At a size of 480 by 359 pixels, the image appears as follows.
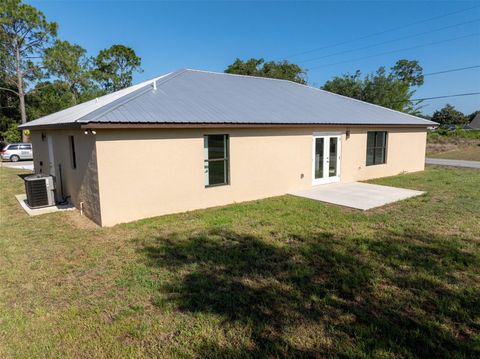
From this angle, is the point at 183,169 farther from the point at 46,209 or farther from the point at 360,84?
the point at 360,84

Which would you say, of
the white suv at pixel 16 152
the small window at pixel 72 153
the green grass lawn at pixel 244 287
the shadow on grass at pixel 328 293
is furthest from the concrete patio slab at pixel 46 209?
the white suv at pixel 16 152

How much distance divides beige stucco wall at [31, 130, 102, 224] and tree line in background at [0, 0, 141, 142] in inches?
1024

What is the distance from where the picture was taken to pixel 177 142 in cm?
816

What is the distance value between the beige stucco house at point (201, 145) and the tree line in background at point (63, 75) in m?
23.7

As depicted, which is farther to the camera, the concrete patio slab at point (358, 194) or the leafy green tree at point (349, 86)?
the leafy green tree at point (349, 86)

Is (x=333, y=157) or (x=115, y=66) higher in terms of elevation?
(x=115, y=66)

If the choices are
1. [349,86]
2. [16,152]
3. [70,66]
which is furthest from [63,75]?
[349,86]

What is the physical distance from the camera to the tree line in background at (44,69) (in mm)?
32344

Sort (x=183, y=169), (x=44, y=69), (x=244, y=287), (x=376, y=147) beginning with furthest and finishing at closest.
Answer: (x=44, y=69) → (x=376, y=147) → (x=183, y=169) → (x=244, y=287)

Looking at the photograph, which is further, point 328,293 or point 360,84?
point 360,84

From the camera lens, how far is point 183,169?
837cm

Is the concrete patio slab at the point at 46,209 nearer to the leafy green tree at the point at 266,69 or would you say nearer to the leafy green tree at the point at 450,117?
the leafy green tree at the point at 266,69

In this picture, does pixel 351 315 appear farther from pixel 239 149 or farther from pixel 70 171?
pixel 70 171

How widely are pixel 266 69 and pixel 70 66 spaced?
23517mm
